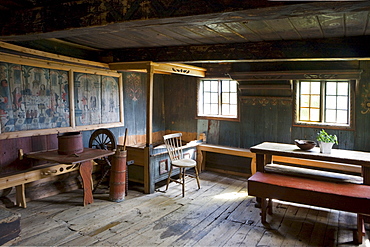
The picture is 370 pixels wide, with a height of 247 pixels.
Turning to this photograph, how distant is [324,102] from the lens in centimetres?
556

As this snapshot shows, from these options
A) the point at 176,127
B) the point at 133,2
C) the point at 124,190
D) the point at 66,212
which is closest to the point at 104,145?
the point at 124,190

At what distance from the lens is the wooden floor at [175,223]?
3580 millimetres

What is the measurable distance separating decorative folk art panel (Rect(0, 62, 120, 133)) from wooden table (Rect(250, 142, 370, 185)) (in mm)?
2973

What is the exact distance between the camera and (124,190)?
195 inches

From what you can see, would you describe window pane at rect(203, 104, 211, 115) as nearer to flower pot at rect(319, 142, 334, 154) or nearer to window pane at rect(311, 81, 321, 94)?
window pane at rect(311, 81, 321, 94)

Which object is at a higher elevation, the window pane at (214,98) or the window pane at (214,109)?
the window pane at (214,98)

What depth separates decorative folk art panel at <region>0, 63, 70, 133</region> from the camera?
4.27 metres

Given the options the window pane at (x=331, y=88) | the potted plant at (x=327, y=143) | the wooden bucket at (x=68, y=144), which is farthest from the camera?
the window pane at (x=331, y=88)

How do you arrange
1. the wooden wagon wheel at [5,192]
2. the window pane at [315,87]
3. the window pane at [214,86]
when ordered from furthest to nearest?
the window pane at [214,86] → the window pane at [315,87] → the wooden wagon wheel at [5,192]

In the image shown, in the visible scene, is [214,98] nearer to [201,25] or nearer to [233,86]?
[233,86]

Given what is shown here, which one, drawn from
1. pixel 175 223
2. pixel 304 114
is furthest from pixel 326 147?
pixel 175 223

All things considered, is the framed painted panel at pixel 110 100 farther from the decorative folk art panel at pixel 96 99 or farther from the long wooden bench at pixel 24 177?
the long wooden bench at pixel 24 177

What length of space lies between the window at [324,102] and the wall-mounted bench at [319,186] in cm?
140

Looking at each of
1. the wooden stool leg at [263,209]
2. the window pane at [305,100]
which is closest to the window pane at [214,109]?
the window pane at [305,100]
